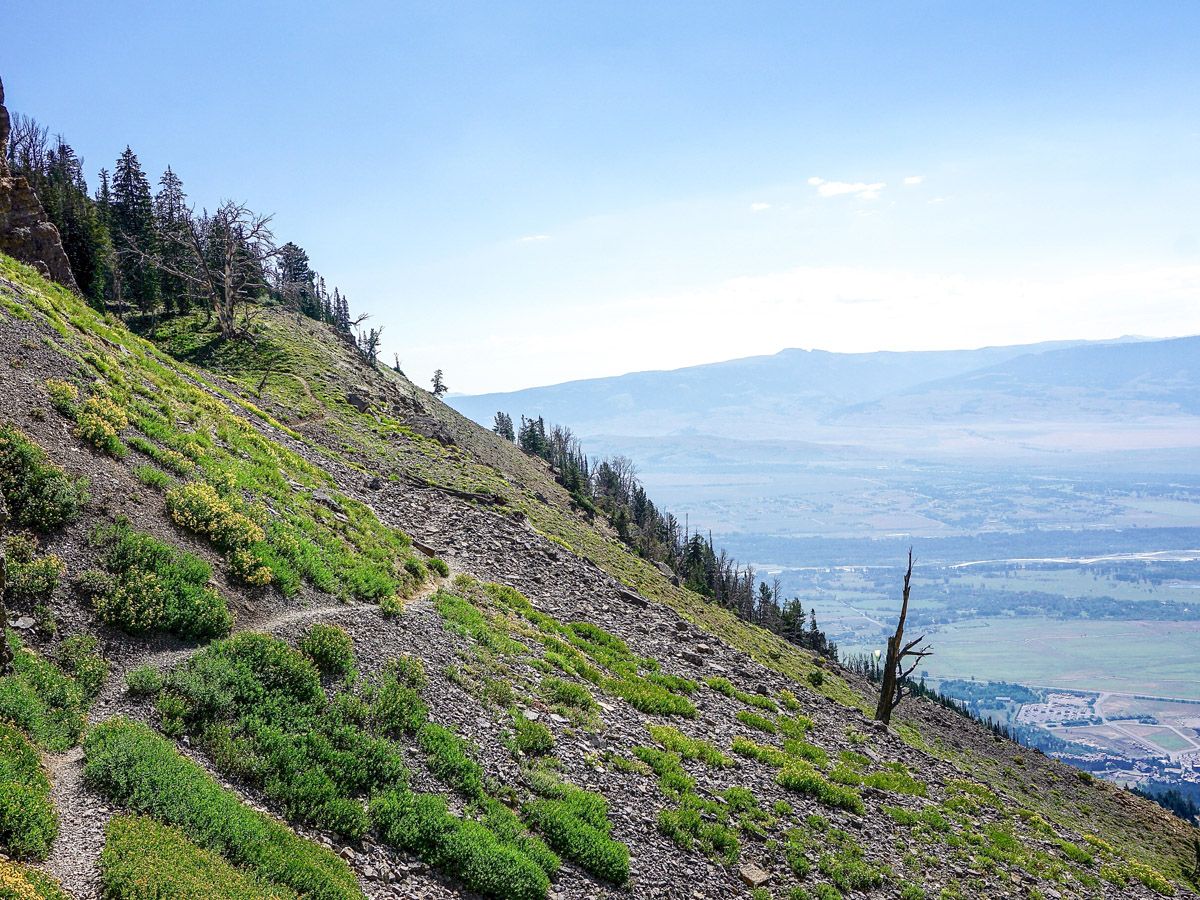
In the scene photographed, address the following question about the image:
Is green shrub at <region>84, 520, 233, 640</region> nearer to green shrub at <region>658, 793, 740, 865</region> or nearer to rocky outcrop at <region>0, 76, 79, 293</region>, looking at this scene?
green shrub at <region>658, 793, 740, 865</region>

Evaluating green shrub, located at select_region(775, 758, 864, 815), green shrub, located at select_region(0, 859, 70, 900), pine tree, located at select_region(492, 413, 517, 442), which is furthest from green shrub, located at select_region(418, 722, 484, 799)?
pine tree, located at select_region(492, 413, 517, 442)

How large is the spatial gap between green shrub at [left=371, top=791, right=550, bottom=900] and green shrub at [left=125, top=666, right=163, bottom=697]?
3.95 meters

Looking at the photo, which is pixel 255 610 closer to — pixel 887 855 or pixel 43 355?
pixel 43 355

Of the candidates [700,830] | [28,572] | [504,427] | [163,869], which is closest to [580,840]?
[700,830]

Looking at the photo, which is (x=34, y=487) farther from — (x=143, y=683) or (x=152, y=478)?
(x=143, y=683)

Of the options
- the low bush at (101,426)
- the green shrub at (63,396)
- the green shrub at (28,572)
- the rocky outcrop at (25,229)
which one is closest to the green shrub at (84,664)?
the green shrub at (28,572)

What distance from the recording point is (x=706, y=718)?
21141mm

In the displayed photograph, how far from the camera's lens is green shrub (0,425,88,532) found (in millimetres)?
12516

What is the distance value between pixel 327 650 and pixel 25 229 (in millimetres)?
37112

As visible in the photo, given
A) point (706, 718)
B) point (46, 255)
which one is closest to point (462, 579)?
point (706, 718)

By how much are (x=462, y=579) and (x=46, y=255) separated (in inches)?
1278

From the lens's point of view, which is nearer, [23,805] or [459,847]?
[23,805]

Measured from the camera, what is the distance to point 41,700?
370 inches

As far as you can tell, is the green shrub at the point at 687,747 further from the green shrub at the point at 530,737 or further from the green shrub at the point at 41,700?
the green shrub at the point at 41,700
